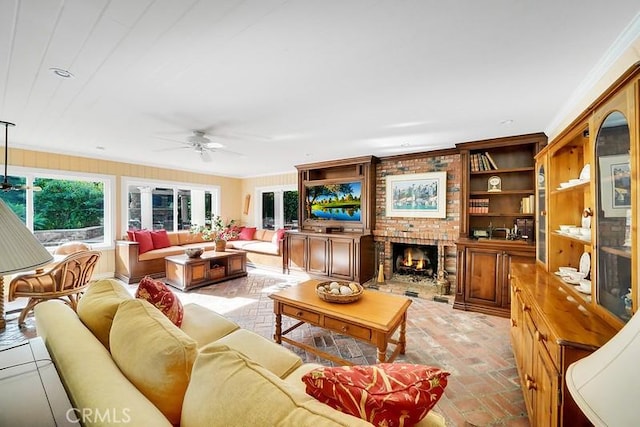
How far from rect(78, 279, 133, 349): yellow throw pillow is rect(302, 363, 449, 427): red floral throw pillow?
1177mm

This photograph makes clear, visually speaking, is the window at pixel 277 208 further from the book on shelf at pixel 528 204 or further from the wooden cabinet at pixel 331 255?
the book on shelf at pixel 528 204

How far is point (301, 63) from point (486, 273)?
340 cm

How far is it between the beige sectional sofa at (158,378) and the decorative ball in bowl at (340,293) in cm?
88

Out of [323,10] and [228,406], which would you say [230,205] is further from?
[228,406]

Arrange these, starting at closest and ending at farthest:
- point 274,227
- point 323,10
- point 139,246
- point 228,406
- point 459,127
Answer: point 228,406 < point 323,10 < point 459,127 < point 139,246 < point 274,227

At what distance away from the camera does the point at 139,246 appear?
4.88 metres

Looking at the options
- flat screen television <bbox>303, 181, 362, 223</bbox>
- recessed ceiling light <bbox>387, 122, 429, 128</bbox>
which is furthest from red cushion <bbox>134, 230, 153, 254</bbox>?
recessed ceiling light <bbox>387, 122, 429, 128</bbox>

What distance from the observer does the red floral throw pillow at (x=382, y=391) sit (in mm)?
747

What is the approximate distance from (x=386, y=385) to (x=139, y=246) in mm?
5515

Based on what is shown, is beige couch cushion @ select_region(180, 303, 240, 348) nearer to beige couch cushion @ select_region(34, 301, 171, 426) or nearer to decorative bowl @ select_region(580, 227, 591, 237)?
beige couch cushion @ select_region(34, 301, 171, 426)

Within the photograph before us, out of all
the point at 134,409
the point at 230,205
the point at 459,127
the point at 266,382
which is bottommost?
the point at 134,409

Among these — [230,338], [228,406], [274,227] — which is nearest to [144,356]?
[228,406]

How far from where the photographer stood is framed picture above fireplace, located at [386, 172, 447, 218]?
4.19 meters

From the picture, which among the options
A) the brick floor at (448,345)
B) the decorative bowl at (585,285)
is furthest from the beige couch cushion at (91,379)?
the decorative bowl at (585,285)
